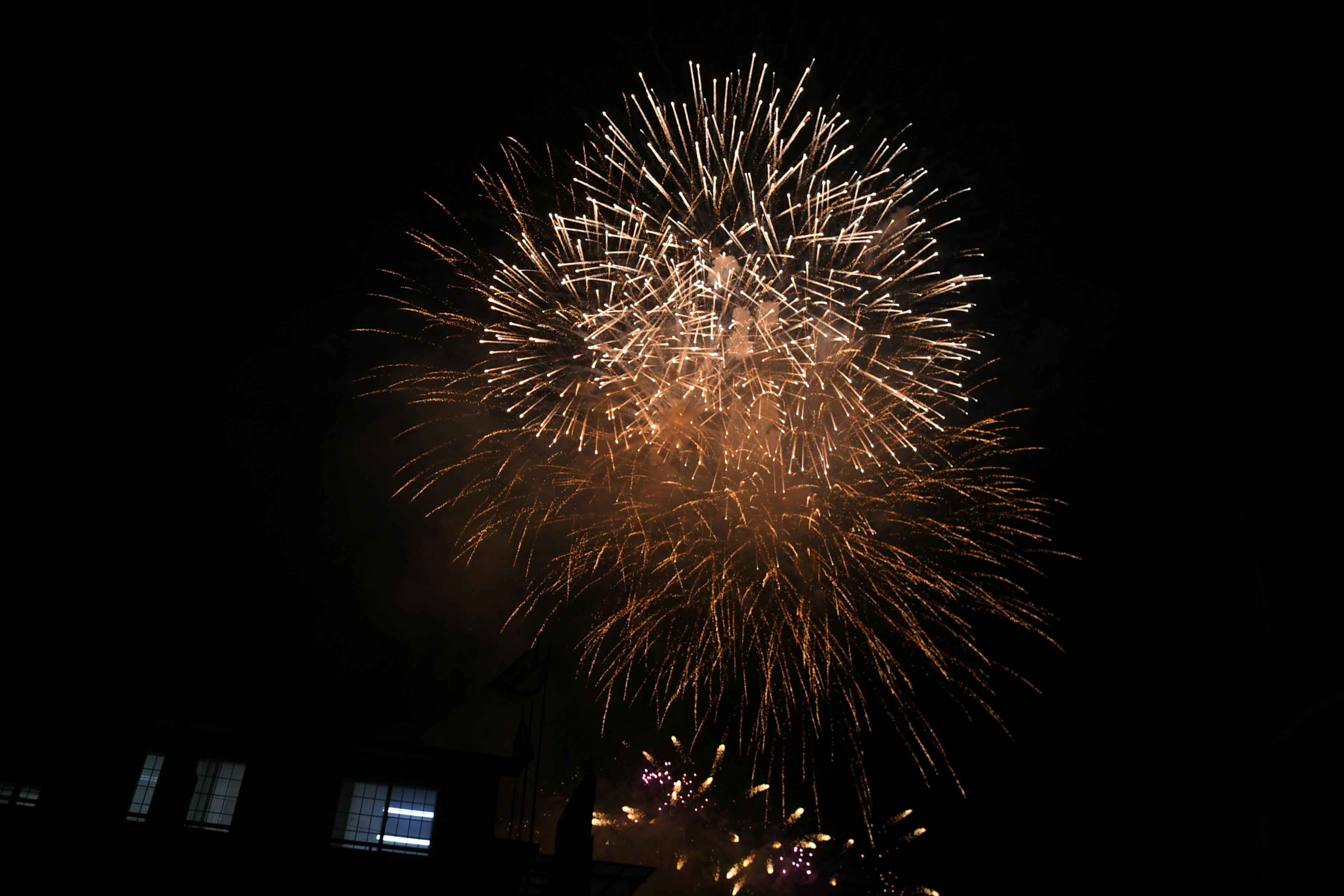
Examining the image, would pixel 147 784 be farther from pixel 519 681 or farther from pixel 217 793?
pixel 519 681

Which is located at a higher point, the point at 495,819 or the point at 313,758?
the point at 313,758

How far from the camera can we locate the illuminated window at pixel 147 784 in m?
13.9

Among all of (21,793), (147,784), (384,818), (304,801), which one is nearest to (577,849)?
(384,818)

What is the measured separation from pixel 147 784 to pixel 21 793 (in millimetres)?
1791

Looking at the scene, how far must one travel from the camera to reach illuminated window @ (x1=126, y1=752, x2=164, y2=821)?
1393 centimetres

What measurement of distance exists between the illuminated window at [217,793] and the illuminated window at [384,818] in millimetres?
1840

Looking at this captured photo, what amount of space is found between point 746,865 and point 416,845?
18.9m

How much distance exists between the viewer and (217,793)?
1434 cm

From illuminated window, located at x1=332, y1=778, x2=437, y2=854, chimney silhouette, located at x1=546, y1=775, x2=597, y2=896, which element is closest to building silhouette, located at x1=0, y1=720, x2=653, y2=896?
illuminated window, located at x1=332, y1=778, x2=437, y2=854

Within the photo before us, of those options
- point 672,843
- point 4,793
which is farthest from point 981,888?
point 4,793

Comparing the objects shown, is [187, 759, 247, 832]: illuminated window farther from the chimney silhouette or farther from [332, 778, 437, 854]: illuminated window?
the chimney silhouette

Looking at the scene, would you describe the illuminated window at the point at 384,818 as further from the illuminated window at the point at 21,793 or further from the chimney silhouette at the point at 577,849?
the illuminated window at the point at 21,793

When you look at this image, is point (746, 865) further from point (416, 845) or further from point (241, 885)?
point (241, 885)

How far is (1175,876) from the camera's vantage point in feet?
79.7
